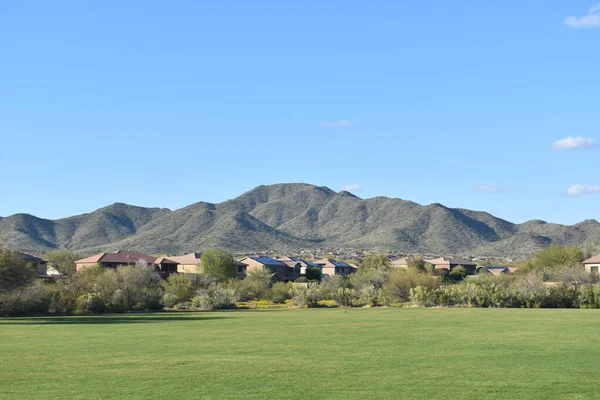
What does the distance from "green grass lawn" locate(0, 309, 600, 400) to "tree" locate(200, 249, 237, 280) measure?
65.6 metres

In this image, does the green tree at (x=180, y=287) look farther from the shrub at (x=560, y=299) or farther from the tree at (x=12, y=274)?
the shrub at (x=560, y=299)

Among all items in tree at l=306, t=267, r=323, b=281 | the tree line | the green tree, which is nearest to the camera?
the tree line

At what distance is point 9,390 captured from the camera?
16828 mm

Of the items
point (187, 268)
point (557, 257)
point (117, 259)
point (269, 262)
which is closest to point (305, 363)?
point (557, 257)

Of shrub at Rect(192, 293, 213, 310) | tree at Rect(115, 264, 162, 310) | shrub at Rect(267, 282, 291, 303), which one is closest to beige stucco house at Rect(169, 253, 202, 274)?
shrub at Rect(267, 282, 291, 303)

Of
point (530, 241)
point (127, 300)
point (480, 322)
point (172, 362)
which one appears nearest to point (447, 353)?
point (172, 362)

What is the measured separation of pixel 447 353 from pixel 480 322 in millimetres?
17184

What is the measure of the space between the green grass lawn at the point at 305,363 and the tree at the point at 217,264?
65.6 meters

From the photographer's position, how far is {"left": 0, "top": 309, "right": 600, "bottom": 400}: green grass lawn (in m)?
16.7

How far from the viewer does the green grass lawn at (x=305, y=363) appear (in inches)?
656

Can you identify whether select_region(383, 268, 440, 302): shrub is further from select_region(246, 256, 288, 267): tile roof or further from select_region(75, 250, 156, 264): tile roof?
select_region(246, 256, 288, 267): tile roof

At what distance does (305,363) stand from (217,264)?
8289 cm

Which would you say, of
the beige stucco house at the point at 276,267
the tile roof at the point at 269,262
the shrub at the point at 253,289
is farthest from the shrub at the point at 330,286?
the tile roof at the point at 269,262

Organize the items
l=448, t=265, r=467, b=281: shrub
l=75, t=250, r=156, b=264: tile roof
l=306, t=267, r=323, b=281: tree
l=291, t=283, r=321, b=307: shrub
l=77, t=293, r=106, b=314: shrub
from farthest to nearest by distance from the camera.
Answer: l=306, t=267, r=323, b=281: tree → l=448, t=265, r=467, b=281: shrub → l=75, t=250, r=156, b=264: tile roof → l=291, t=283, r=321, b=307: shrub → l=77, t=293, r=106, b=314: shrub
